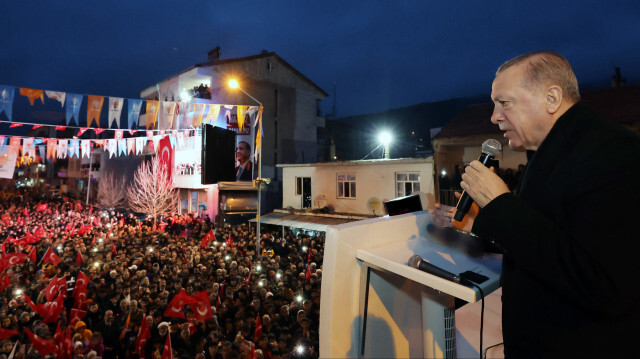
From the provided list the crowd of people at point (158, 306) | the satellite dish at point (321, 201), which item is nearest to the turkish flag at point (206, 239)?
the crowd of people at point (158, 306)

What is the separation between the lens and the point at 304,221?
706 inches

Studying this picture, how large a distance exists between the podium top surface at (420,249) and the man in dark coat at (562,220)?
0.30m

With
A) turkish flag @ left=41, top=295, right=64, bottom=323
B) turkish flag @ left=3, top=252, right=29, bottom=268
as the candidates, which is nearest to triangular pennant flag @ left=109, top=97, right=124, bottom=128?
turkish flag @ left=3, top=252, right=29, bottom=268

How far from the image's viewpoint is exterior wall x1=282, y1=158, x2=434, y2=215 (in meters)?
15.9

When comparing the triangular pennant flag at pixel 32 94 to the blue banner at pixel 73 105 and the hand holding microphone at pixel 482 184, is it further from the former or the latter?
the hand holding microphone at pixel 482 184

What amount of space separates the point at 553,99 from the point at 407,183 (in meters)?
16.0

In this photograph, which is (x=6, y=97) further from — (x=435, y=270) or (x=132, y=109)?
(x=435, y=270)

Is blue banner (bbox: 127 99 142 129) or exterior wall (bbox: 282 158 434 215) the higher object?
blue banner (bbox: 127 99 142 129)

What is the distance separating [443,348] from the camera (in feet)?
7.25

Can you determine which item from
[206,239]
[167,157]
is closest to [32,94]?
[206,239]

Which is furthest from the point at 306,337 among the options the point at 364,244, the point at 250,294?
the point at 364,244

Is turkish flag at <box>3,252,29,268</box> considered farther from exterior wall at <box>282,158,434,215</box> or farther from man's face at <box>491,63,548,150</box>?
exterior wall at <box>282,158,434,215</box>

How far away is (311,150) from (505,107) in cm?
3105

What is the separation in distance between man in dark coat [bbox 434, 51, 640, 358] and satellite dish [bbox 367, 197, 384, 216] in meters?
16.4
